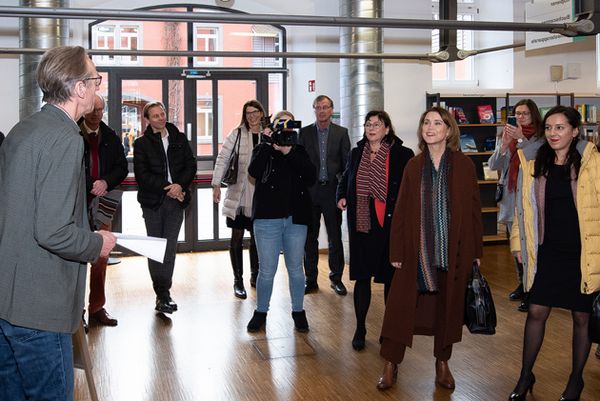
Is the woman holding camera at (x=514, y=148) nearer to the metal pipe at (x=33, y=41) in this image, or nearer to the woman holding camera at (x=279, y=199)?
the woman holding camera at (x=279, y=199)

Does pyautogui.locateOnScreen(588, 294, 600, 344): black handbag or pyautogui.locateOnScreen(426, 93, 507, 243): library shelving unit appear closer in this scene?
pyautogui.locateOnScreen(588, 294, 600, 344): black handbag

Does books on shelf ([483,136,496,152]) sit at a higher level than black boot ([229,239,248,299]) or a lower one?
higher

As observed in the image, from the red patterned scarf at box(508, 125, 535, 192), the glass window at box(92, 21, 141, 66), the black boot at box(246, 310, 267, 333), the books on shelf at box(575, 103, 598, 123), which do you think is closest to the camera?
the black boot at box(246, 310, 267, 333)

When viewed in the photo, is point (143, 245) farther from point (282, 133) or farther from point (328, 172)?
point (328, 172)

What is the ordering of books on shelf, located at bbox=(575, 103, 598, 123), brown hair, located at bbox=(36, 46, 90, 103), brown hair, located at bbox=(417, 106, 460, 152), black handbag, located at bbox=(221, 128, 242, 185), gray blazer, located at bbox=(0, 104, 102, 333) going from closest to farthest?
gray blazer, located at bbox=(0, 104, 102, 333) → brown hair, located at bbox=(36, 46, 90, 103) → brown hair, located at bbox=(417, 106, 460, 152) → black handbag, located at bbox=(221, 128, 242, 185) → books on shelf, located at bbox=(575, 103, 598, 123)

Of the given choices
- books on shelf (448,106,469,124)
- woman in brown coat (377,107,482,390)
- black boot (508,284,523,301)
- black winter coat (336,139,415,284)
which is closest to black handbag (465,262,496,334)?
woman in brown coat (377,107,482,390)

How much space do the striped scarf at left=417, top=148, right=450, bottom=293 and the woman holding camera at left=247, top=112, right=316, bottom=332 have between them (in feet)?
4.17

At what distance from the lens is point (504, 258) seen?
8.66 meters

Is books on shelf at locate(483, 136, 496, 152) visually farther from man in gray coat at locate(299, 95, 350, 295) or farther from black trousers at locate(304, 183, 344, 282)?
black trousers at locate(304, 183, 344, 282)

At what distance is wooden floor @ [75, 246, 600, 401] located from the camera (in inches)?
161

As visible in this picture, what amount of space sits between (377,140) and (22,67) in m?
4.23

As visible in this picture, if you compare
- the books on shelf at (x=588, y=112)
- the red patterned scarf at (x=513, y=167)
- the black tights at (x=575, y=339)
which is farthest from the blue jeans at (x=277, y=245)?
the books on shelf at (x=588, y=112)

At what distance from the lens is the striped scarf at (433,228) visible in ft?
12.9

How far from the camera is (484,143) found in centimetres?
1013
